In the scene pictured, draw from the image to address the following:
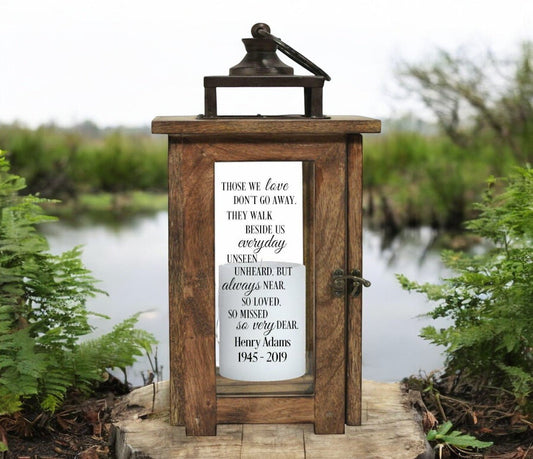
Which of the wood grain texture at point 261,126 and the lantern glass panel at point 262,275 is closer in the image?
the wood grain texture at point 261,126

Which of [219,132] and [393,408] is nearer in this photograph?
[219,132]

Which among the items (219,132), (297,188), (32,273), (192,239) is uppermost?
(219,132)

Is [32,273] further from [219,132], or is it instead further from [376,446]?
[376,446]

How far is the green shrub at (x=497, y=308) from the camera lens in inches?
113

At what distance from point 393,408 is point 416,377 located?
1.82 ft

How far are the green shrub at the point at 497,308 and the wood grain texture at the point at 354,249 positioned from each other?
526mm

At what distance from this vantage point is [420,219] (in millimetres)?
8211

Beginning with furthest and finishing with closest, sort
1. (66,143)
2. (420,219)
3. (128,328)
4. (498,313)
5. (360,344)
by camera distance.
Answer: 1. (66,143)
2. (420,219)
3. (128,328)
4. (498,313)
5. (360,344)

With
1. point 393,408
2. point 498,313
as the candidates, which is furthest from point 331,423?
point 498,313

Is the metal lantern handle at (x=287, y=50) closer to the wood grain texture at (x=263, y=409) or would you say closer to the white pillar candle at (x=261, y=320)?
the white pillar candle at (x=261, y=320)

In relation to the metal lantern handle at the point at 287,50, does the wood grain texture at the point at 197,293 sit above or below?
below

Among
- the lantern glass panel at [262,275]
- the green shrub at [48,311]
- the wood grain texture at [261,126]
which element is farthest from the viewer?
the green shrub at [48,311]

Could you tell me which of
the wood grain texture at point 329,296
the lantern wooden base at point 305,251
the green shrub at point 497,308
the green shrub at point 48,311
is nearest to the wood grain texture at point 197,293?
the lantern wooden base at point 305,251

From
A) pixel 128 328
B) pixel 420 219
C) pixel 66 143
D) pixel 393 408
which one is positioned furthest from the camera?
pixel 66 143
